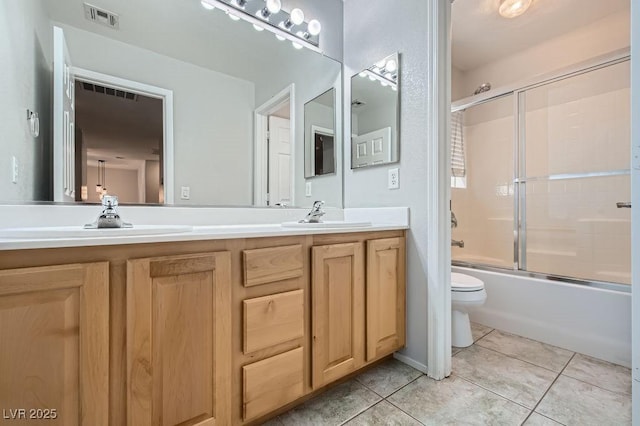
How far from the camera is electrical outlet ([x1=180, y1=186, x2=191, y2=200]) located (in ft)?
4.64

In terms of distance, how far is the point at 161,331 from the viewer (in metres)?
0.85

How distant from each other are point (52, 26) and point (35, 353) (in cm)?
125

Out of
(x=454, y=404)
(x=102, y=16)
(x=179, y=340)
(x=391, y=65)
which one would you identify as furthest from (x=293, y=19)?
(x=454, y=404)

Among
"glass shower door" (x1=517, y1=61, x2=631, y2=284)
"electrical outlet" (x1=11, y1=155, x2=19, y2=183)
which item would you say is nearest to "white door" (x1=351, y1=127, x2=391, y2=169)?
"electrical outlet" (x1=11, y1=155, x2=19, y2=183)

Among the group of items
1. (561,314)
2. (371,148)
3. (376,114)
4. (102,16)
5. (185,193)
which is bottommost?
(561,314)

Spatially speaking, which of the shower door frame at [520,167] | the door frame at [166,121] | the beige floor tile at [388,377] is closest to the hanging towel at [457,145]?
the shower door frame at [520,167]

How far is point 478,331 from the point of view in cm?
207

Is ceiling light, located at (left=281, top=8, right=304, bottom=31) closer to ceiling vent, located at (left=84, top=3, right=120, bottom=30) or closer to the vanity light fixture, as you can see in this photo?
the vanity light fixture

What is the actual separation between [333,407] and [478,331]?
1.38m

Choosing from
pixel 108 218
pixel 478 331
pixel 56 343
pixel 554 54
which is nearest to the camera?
pixel 56 343

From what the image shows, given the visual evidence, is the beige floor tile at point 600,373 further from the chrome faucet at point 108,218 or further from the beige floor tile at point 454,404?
the chrome faucet at point 108,218

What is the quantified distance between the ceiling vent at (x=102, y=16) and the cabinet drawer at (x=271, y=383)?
1.56 meters

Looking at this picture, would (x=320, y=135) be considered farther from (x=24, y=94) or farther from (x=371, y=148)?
(x=24, y=94)

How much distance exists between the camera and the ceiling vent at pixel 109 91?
122cm
